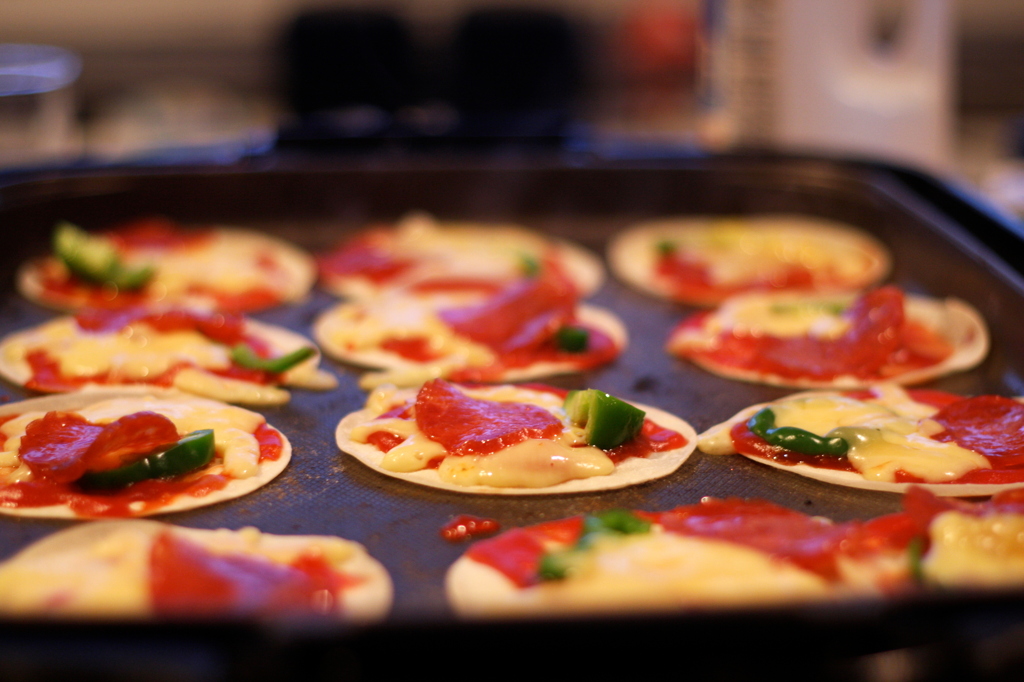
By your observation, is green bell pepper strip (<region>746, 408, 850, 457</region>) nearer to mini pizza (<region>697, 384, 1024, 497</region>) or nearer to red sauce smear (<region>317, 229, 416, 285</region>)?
mini pizza (<region>697, 384, 1024, 497</region>)

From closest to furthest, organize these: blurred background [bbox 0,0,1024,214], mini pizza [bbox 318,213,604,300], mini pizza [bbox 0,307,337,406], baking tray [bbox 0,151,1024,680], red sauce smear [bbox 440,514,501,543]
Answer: baking tray [bbox 0,151,1024,680]
red sauce smear [bbox 440,514,501,543]
mini pizza [bbox 0,307,337,406]
mini pizza [bbox 318,213,604,300]
blurred background [bbox 0,0,1024,214]

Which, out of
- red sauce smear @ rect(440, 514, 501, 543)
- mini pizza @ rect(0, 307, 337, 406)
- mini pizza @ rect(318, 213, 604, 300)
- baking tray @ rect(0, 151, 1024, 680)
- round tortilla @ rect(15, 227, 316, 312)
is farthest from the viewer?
mini pizza @ rect(318, 213, 604, 300)

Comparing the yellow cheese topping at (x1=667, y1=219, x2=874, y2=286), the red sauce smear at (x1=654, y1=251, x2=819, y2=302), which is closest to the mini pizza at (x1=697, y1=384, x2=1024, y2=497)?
the red sauce smear at (x1=654, y1=251, x2=819, y2=302)

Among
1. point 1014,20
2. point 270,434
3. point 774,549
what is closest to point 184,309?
point 270,434

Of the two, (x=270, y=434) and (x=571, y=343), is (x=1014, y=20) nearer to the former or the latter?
(x=571, y=343)

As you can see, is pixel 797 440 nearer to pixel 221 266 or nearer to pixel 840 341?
pixel 840 341

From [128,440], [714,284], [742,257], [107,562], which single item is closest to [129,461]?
[128,440]

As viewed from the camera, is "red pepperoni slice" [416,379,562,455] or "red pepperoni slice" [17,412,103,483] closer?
"red pepperoni slice" [17,412,103,483]
